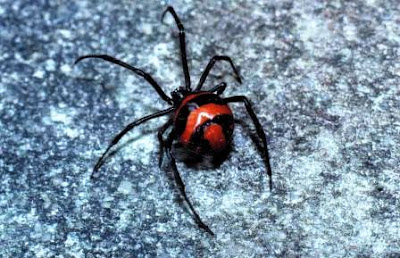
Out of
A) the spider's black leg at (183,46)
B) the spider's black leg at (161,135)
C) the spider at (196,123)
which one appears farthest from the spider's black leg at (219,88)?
the spider's black leg at (161,135)

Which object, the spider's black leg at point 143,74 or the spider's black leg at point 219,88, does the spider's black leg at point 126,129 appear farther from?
the spider's black leg at point 219,88

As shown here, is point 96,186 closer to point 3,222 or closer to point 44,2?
point 3,222

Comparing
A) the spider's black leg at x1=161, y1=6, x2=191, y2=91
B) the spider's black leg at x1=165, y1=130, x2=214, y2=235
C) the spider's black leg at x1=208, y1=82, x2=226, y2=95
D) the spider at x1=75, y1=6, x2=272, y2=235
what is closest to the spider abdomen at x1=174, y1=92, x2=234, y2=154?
the spider at x1=75, y1=6, x2=272, y2=235

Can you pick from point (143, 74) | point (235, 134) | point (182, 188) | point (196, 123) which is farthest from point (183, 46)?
point (182, 188)

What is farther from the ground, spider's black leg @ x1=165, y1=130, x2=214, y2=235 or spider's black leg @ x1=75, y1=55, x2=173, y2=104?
spider's black leg @ x1=75, y1=55, x2=173, y2=104

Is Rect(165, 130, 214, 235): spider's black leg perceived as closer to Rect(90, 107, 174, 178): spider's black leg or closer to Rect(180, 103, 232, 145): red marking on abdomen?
Rect(180, 103, 232, 145): red marking on abdomen
